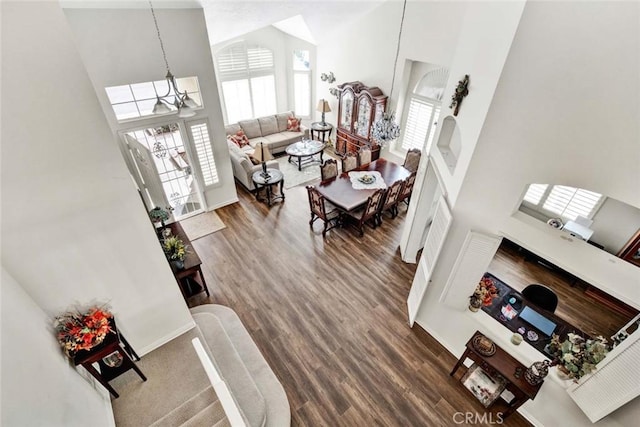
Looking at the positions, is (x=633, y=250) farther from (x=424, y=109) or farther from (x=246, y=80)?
(x=246, y=80)

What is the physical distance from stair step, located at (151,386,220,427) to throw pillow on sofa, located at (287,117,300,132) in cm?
805

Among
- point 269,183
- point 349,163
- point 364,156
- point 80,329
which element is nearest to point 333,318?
point 80,329

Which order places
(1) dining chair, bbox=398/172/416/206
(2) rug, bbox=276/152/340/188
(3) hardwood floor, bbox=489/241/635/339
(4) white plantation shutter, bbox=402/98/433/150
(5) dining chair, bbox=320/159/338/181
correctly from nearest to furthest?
(3) hardwood floor, bbox=489/241/635/339
(1) dining chair, bbox=398/172/416/206
(5) dining chair, bbox=320/159/338/181
(4) white plantation shutter, bbox=402/98/433/150
(2) rug, bbox=276/152/340/188

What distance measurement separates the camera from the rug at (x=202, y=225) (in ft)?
20.4

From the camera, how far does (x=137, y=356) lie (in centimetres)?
359

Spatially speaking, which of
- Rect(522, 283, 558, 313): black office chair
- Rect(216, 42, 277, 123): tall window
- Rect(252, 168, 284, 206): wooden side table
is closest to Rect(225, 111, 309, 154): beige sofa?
Rect(216, 42, 277, 123): tall window

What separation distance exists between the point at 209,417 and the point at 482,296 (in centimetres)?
339

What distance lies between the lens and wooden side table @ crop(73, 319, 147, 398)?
2748mm

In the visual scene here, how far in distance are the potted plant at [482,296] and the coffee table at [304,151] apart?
5.71m

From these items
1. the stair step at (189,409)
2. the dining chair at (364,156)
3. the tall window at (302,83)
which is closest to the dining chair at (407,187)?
the dining chair at (364,156)

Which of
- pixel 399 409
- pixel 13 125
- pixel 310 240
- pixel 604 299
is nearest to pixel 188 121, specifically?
pixel 310 240

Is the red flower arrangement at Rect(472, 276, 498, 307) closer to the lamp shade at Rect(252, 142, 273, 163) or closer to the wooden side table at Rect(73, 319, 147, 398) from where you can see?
the wooden side table at Rect(73, 319, 147, 398)

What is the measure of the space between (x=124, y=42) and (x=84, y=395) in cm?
Answer: 466

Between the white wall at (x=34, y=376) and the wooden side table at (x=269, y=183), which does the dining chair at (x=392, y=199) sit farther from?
the white wall at (x=34, y=376)
